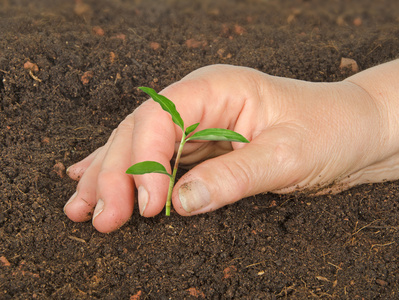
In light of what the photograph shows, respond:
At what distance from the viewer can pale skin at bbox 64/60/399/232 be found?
1473 mm

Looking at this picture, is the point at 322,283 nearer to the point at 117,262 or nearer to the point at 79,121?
the point at 117,262

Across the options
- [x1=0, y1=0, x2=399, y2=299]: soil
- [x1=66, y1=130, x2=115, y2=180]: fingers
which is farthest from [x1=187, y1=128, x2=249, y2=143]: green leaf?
[x1=66, y1=130, x2=115, y2=180]: fingers

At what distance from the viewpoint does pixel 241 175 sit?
1454 millimetres

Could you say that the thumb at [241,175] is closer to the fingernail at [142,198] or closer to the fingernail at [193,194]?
the fingernail at [193,194]

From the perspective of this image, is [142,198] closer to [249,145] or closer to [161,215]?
[161,215]

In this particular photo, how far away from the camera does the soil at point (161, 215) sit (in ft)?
4.57

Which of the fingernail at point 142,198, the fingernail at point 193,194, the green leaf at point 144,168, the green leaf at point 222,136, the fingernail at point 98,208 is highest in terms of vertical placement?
the green leaf at point 222,136

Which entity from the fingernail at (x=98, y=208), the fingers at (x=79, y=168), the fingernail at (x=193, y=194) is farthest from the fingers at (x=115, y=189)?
the fingernail at (x=193, y=194)

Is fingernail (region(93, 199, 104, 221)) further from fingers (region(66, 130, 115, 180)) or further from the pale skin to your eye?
fingers (region(66, 130, 115, 180))

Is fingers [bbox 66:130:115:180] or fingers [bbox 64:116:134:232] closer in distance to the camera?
fingers [bbox 64:116:134:232]

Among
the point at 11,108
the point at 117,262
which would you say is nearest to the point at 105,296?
the point at 117,262

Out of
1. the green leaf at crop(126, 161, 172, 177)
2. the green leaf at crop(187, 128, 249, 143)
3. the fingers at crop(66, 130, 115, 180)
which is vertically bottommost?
the fingers at crop(66, 130, 115, 180)

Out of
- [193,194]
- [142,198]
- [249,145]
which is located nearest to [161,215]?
[142,198]

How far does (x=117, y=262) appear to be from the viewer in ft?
4.72
